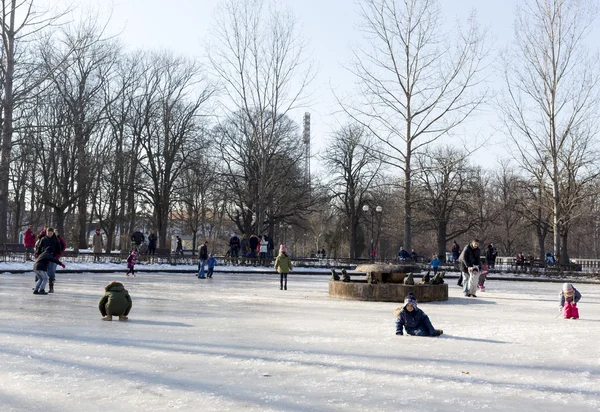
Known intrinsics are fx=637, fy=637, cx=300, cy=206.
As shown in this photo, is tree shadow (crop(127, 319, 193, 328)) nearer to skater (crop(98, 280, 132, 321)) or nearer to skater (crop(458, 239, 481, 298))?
skater (crop(98, 280, 132, 321))

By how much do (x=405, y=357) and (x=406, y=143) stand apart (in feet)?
75.5

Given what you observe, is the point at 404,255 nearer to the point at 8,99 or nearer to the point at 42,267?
the point at 8,99

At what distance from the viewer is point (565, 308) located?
12.4 metres

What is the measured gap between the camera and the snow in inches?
205

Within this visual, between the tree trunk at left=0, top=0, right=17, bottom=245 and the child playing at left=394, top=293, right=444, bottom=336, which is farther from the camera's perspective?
the tree trunk at left=0, top=0, right=17, bottom=245

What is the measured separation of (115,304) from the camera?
10.3m

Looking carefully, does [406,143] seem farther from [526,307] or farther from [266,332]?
[266,332]

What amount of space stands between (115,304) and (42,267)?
209 inches

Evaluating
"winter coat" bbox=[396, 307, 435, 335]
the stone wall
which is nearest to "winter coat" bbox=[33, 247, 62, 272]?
the stone wall

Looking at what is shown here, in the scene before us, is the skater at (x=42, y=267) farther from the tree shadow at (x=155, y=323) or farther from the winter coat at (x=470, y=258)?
the winter coat at (x=470, y=258)

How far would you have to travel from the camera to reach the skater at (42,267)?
14672 millimetres

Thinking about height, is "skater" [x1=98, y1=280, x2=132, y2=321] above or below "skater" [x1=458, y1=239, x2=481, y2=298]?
below

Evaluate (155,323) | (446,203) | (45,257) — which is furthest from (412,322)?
(446,203)

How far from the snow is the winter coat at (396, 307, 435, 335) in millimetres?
352
